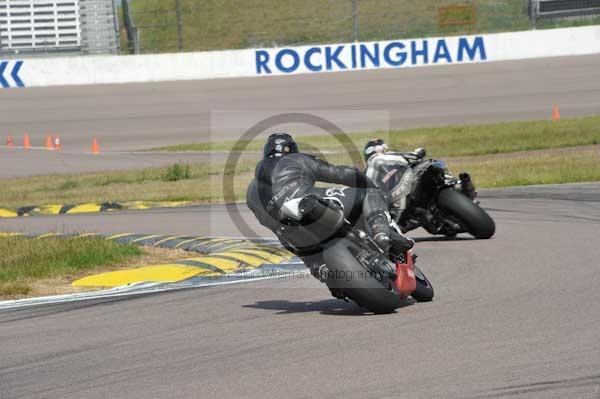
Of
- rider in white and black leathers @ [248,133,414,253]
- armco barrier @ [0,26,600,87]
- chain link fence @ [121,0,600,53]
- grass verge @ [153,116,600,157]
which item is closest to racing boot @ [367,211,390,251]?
rider in white and black leathers @ [248,133,414,253]

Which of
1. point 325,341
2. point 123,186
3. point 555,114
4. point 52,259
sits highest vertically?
point 555,114

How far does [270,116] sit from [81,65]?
902 cm

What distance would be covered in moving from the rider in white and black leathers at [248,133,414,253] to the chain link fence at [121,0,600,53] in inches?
1276

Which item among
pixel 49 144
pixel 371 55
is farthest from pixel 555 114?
pixel 49 144

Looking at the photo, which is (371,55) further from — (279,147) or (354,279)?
(354,279)

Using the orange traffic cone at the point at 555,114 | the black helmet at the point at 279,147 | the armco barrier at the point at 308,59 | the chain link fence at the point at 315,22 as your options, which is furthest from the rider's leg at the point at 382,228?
the chain link fence at the point at 315,22

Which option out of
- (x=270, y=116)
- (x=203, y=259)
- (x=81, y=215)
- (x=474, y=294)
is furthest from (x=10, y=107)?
(x=474, y=294)

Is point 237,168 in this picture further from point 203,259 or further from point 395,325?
point 395,325

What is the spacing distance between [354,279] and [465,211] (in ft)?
14.9

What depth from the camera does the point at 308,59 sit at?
3922 centimetres

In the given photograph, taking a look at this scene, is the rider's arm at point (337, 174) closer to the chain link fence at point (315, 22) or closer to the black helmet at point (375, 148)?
the black helmet at point (375, 148)

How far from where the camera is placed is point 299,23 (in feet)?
136

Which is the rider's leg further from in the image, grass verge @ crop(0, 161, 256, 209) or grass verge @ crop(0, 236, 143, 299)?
grass verge @ crop(0, 161, 256, 209)

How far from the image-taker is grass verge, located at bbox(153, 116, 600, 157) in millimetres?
24109
